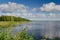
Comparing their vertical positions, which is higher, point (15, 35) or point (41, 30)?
point (15, 35)

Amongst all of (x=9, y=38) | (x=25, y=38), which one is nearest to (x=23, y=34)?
(x=25, y=38)

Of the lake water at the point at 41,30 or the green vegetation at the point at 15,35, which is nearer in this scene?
the green vegetation at the point at 15,35

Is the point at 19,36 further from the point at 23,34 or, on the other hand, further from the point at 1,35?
the point at 1,35

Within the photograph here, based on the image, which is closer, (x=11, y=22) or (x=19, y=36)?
(x=19, y=36)

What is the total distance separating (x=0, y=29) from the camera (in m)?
5.65

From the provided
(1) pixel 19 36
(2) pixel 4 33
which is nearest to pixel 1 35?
(2) pixel 4 33

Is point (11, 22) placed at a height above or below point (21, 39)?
above

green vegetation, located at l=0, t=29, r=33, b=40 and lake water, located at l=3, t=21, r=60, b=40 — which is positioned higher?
green vegetation, located at l=0, t=29, r=33, b=40

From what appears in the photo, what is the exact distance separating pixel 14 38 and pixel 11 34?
21 cm

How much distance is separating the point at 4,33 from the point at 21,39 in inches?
24.0

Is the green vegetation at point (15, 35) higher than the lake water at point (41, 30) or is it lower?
higher

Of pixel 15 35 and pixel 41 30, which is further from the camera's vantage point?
pixel 41 30

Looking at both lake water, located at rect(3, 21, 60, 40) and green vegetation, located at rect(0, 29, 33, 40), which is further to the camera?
lake water, located at rect(3, 21, 60, 40)

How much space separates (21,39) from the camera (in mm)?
5590
